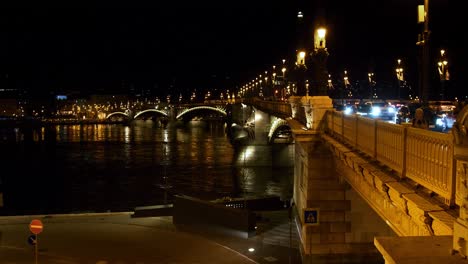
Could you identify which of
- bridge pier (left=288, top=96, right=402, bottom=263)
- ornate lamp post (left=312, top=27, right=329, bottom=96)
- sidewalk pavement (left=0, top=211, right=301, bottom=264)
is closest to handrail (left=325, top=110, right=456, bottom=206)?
ornate lamp post (left=312, top=27, right=329, bottom=96)

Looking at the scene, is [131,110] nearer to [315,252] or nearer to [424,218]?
[315,252]

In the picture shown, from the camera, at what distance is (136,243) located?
23484 mm

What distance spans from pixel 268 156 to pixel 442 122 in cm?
4885

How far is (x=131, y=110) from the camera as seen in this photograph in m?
190

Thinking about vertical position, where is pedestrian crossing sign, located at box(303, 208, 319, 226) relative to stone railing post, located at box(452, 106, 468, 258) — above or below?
below

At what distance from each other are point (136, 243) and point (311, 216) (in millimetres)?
9169

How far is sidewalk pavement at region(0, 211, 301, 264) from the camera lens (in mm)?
21078

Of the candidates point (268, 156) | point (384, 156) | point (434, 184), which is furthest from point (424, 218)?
point (268, 156)

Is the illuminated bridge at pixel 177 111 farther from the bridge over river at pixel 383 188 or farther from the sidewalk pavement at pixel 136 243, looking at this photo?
the bridge over river at pixel 383 188

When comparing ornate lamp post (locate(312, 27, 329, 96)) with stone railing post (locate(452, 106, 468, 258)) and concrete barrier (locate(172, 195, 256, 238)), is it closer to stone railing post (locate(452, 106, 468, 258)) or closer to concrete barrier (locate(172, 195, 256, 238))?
concrete barrier (locate(172, 195, 256, 238))

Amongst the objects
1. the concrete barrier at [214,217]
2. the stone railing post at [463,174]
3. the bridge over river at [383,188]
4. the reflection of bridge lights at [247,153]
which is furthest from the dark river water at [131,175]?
the stone railing post at [463,174]

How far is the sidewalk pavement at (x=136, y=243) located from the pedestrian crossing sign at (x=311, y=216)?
14.2 feet

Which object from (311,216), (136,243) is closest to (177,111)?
(136,243)

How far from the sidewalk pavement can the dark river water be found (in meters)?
14.1
